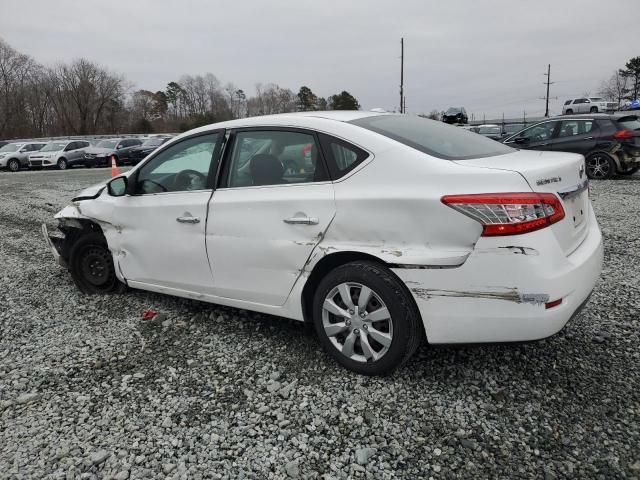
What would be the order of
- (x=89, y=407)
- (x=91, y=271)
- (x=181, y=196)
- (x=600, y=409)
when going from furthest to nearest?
(x=91, y=271), (x=181, y=196), (x=89, y=407), (x=600, y=409)

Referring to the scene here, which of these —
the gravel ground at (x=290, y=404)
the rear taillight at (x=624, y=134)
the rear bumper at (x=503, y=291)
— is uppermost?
the rear taillight at (x=624, y=134)

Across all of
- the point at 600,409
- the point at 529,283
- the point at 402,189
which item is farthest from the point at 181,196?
the point at 600,409

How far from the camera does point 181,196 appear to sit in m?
3.62

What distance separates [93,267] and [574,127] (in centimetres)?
1097

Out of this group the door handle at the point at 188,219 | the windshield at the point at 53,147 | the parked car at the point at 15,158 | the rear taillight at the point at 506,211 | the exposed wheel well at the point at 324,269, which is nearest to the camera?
the rear taillight at the point at 506,211

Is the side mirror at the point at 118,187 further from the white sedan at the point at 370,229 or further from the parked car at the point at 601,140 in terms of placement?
the parked car at the point at 601,140

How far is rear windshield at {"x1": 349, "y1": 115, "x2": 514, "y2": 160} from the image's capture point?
2.88 metres

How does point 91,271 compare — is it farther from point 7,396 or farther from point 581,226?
point 581,226

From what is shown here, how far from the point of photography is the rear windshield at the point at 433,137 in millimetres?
2875

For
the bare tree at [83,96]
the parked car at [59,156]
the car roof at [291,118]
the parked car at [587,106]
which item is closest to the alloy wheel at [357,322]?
the car roof at [291,118]

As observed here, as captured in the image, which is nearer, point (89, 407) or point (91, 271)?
point (89, 407)

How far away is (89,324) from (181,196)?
1.36 metres

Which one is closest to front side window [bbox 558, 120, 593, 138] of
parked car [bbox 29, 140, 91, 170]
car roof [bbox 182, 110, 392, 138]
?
car roof [bbox 182, 110, 392, 138]

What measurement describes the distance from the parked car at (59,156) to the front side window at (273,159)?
26.3 meters
